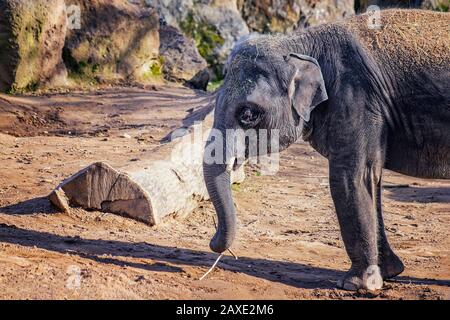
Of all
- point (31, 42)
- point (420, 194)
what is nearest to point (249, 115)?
point (420, 194)

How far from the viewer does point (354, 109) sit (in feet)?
21.4

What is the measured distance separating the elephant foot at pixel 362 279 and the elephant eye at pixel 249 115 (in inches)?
53.9

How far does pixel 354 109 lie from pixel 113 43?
39.6ft

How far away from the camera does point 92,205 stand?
8328 mm

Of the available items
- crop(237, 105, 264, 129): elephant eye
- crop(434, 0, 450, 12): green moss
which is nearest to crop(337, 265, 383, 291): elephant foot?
crop(237, 105, 264, 129): elephant eye

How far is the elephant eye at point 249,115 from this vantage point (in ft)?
21.6

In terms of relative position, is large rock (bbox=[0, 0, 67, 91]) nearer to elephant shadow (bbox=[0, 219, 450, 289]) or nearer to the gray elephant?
elephant shadow (bbox=[0, 219, 450, 289])

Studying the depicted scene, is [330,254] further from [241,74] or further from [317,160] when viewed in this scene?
[317,160]

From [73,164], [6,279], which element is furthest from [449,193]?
[6,279]

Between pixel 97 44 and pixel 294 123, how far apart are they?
11.6 m

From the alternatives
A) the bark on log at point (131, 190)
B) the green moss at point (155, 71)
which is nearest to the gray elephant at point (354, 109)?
the bark on log at point (131, 190)

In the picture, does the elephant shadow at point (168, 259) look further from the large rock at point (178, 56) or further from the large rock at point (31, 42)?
the large rock at point (178, 56)

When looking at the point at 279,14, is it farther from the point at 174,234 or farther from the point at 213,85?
the point at 174,234

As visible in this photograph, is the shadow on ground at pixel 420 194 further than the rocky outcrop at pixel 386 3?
No
